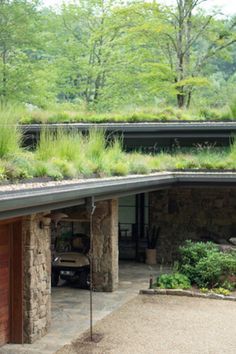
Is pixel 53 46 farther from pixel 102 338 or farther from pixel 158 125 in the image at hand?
pixel 102 338

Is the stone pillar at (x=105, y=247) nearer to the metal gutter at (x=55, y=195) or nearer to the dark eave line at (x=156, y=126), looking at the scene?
the metal gutter at (x=55, y=195)

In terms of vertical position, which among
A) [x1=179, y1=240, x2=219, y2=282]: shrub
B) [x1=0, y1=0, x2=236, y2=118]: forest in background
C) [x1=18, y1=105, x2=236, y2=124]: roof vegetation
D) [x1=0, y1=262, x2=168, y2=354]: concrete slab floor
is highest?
[x1=0, y1=0, x2=236, y2=118]: forest in background

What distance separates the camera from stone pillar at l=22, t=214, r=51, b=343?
A: 313 inches

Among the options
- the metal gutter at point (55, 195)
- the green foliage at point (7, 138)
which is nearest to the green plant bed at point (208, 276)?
the metal gutter at point (55, 195)

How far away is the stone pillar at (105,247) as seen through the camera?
1152 centimetres

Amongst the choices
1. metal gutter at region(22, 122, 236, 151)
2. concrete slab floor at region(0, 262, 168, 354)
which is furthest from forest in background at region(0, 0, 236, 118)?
concrete slab floor at region(0, 262, 168, 354)

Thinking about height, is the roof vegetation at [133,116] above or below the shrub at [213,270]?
above

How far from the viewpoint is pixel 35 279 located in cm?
809

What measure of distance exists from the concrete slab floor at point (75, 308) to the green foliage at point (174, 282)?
58cm

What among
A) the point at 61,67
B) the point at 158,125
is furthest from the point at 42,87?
the point at 158,125

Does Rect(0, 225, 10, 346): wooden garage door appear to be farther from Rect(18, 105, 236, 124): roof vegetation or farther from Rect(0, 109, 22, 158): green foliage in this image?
Rect(18, 105, 236, 124): roof vegetation

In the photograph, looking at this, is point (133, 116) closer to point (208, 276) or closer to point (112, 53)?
point (208, 276)

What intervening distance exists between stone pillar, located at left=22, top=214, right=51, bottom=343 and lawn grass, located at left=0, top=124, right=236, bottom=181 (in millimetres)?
875

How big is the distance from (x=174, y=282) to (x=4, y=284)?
444 centimetres
